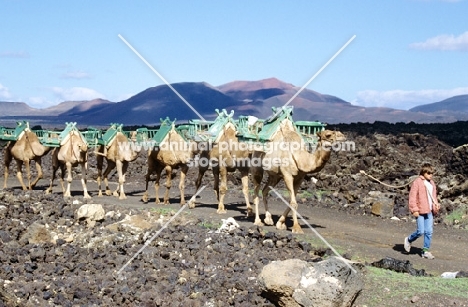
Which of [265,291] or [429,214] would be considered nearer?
[265,291]

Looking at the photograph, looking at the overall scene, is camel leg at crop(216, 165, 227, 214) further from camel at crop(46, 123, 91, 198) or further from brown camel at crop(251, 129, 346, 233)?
camel at crop(46, 123, 91, 198)

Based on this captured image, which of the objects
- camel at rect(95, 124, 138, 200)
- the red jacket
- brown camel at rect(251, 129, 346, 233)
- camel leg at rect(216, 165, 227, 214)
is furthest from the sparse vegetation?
camel at rect(95, 124, 138, 200)

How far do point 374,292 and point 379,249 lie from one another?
4326 millimetres

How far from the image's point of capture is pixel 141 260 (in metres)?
11.8

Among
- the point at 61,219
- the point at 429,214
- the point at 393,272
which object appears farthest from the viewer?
the point at 61,219

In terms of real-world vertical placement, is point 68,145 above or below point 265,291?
above

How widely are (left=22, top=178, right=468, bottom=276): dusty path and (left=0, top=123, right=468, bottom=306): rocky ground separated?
0.04m

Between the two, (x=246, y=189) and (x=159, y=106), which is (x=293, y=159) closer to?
(x=246, y=189)

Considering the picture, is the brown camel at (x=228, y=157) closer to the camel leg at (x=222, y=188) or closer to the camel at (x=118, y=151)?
the camel leg at (x=222, y=188)

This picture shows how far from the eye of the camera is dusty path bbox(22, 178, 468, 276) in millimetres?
13492

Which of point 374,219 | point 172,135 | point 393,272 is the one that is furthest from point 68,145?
point 393,272

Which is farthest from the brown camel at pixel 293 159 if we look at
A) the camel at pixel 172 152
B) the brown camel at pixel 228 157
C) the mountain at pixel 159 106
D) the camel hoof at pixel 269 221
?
the mountain at pixel 159 106

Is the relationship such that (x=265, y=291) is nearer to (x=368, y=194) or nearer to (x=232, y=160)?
(x=232, y=160)

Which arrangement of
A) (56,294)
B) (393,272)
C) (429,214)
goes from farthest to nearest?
(429,214) < (393,272) < (56,294)
